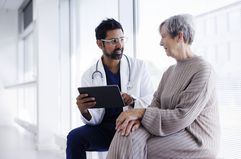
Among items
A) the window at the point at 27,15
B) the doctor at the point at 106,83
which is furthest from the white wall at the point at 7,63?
the doctor at the point at 106,83

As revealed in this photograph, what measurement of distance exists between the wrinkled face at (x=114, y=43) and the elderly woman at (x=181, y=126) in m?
0.64

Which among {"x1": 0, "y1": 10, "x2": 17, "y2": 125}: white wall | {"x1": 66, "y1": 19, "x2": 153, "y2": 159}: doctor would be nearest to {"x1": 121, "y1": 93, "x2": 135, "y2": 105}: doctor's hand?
{"x1": 66, "y1": 19, "x2": 153, "y2": 159}: doctor

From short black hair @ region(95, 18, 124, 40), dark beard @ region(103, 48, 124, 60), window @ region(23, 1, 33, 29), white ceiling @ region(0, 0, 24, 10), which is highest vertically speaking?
white ceiling @ region(0, 0, 24, 10)

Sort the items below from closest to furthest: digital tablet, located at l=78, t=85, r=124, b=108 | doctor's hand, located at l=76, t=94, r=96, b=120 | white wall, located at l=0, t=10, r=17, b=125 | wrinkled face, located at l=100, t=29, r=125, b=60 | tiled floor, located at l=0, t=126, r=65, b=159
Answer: digital tablet, located at l=78, t=85, r=124, b=108
doctor's hand, located at l=76, t=94, r=96, b=120
wrinkled face, located at l=100, t=29, r=125, b=60
tiled floor, located at l=0, t=126, r=65, b=159
white wall, located at l=0, t=10, r=17, b=125

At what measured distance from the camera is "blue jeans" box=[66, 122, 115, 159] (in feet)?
7.05

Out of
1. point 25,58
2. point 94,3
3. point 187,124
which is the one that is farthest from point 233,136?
point 25,58

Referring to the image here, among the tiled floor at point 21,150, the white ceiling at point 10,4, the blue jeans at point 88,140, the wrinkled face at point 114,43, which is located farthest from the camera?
the white ceiling at point 10,4

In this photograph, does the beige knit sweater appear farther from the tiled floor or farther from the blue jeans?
the tiled floor

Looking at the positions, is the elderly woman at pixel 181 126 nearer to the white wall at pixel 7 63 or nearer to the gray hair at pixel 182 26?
the gray hair at pixel 182 26

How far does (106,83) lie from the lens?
91.0 inches

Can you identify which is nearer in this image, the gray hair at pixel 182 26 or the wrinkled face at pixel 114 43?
the gray hair at pixel 182 26

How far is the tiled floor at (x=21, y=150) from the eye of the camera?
12.9 ft

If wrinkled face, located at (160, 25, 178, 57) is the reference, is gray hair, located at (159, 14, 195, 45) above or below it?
above

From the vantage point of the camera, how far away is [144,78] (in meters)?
2.29
